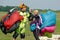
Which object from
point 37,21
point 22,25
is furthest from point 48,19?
point 22,25

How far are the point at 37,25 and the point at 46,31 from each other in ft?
3.68

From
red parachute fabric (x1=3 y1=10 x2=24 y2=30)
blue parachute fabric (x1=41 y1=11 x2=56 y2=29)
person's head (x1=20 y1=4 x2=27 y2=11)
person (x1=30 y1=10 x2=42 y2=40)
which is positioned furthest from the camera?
blue parachute fabric (x1=41 y1=11 x2=56 y2=29)

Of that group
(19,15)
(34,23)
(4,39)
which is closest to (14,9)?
(19,15)

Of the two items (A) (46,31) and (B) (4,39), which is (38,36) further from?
(B) (4,39)

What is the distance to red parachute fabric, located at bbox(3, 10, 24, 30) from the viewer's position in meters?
11.2

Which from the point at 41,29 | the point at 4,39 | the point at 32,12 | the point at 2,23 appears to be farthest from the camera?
the point at 4,39

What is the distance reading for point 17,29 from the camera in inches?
455

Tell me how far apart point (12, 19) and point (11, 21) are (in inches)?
5.5

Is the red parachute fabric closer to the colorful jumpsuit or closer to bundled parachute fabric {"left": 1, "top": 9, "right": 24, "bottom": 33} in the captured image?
bundled parachute fabric {"left": 1, "top": 9, "right": 24, "bottom": 33}

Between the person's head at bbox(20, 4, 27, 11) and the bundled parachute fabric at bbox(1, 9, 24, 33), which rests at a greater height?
the person's head at bbox(20, 4, 27, 11)

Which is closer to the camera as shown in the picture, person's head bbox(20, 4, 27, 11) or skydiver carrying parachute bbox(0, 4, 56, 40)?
skydiver carrying parachute bbox(0, 4, 56, 40)

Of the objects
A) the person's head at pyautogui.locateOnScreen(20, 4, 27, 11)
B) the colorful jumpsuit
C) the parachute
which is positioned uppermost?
the person's head at pyautogui.locateOnScreen(20, 4, 27, 11)

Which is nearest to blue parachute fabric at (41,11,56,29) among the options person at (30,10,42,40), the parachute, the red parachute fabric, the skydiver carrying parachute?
the parachute

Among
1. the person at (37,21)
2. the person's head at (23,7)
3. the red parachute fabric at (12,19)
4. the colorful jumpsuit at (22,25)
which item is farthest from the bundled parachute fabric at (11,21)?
the person at (37,21)
